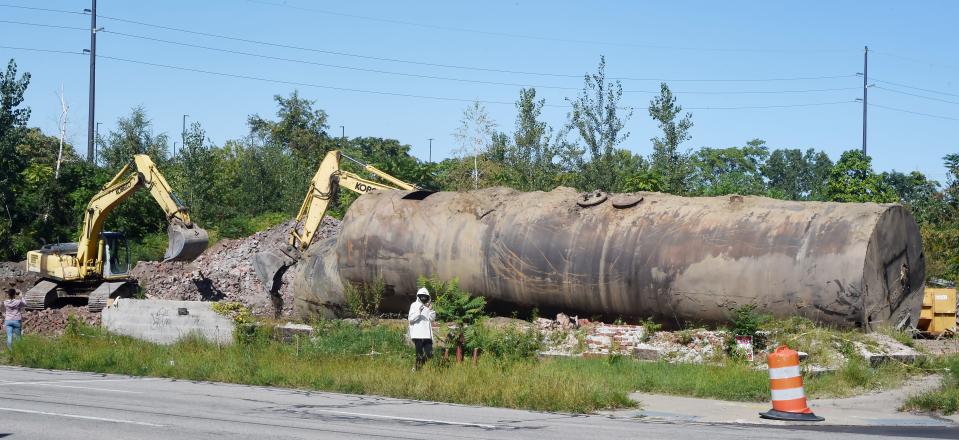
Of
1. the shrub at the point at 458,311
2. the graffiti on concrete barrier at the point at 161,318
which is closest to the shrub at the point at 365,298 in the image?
the graffiti on concrete barrier at the point at 161,318

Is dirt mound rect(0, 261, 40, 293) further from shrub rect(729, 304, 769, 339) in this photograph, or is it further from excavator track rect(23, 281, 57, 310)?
shrub rect(729, 304, 769, 339)

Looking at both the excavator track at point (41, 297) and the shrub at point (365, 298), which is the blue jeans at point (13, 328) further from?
the excavator track at point (41, 297)

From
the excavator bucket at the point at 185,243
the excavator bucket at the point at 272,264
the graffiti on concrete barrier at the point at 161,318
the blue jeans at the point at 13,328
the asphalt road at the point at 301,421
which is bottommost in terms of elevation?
the asphalt road at the point at 301,421

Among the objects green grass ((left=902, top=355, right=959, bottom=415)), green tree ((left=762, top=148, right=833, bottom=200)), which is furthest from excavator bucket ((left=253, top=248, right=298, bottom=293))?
green tree ((left=762, top=148, right=833, bottom=200))

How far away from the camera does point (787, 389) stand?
41.1 ft

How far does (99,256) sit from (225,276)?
11.4 ft

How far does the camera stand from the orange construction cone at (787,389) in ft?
40.8

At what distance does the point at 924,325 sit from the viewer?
22.9m

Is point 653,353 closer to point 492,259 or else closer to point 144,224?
point 492,259

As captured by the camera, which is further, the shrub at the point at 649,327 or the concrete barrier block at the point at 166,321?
the concrete barrier block at the point at 166,321

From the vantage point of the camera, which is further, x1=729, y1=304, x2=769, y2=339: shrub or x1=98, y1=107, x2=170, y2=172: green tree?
x1=98, y1=107, x2=170, y2=172: green tree

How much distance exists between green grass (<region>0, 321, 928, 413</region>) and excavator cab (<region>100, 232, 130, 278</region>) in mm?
8858

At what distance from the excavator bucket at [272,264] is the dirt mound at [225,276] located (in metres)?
1.33

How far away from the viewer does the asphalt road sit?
10945mm
